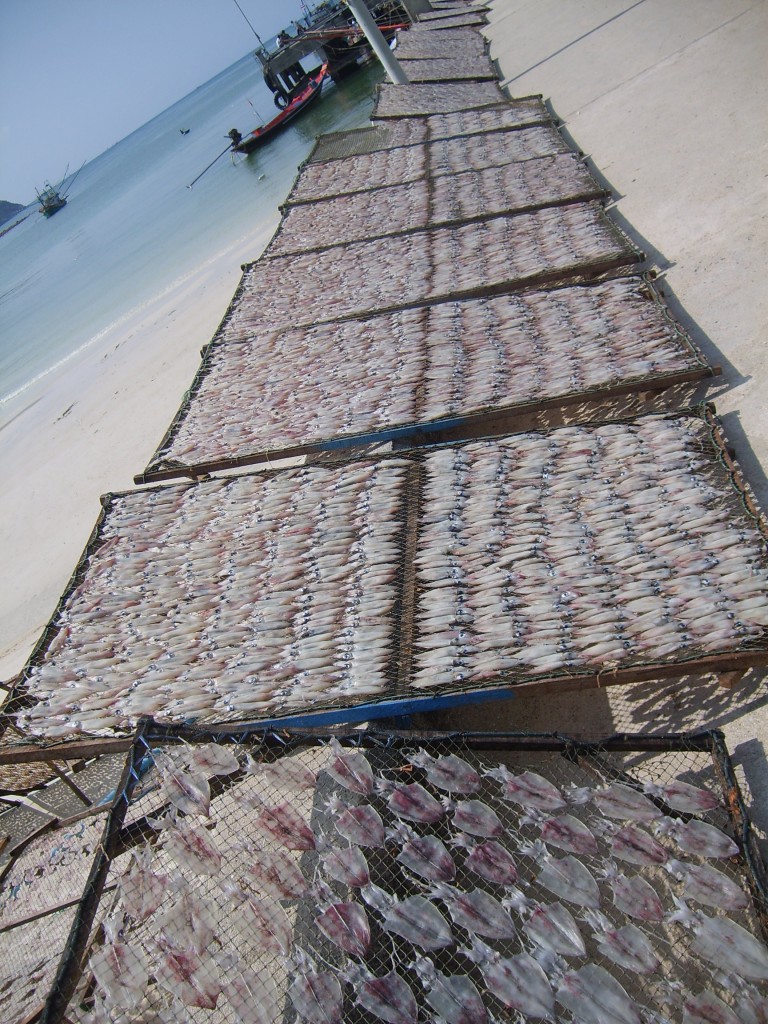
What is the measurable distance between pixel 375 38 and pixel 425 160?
277 inches

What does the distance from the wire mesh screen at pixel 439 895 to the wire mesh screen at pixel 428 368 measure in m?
3.36

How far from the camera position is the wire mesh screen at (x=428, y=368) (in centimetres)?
591

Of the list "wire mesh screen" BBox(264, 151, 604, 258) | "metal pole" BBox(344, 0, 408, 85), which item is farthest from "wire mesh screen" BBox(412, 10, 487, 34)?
"wire mesh screen" BBox(264, 151, 604, 258)

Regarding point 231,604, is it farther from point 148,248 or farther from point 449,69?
point 148,248

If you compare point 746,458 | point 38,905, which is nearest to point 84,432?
point 38,905

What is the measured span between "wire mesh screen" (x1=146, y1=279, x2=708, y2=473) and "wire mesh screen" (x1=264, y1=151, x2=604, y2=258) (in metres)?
2.87

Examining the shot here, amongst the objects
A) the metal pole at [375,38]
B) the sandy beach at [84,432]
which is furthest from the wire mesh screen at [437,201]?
the metal pole at [375,38]

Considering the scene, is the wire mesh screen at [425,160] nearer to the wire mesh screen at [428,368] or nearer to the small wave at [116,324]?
the wire mesh screen at [428,368]

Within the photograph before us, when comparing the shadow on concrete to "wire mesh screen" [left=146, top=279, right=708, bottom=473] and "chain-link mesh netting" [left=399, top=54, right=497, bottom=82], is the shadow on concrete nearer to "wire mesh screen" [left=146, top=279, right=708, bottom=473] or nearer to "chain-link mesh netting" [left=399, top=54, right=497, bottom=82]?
"wire mesh screen" [left=146, top=279, right=708, bottom=473]

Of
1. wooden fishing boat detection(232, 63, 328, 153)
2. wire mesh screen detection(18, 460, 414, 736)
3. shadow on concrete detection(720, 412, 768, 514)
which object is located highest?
wooden fishing boat detection(232, 63, 328, 153)

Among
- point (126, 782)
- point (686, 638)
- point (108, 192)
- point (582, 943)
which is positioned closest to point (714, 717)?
point (686, 638)

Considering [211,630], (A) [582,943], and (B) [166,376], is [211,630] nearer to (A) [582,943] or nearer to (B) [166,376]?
(A) [582,943]

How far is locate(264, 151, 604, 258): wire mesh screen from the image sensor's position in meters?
9.41

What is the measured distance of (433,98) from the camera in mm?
16172
